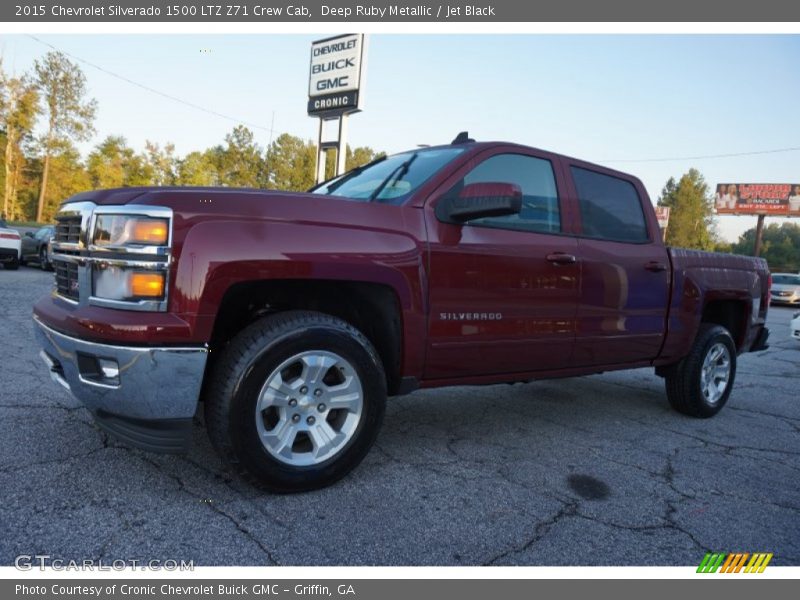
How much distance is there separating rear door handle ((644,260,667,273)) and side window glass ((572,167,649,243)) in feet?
0.68

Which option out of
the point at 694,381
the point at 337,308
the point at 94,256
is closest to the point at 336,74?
the point at 694,381

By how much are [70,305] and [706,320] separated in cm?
499

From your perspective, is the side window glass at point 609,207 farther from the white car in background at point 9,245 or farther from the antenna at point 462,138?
the white car in background at point 9,245

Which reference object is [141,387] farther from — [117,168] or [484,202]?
[117,168]

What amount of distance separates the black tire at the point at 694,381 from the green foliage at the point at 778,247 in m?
63.7

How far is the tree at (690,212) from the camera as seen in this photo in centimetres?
6244

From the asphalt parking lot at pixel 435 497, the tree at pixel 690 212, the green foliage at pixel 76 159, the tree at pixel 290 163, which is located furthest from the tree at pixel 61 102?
the tree at pixel 690 212

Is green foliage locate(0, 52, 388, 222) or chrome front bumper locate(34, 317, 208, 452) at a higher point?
green foliage locate(0, 52, 388, 222)

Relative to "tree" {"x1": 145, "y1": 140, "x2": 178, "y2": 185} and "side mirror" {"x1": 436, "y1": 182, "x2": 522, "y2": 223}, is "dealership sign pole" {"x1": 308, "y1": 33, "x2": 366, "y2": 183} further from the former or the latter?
"tree" {"x1": 145, "y1": 140, "x2": 178, "y2": 185}

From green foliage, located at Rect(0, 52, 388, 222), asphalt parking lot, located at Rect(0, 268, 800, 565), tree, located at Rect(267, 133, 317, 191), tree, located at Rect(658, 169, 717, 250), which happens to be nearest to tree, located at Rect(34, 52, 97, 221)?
green foliage, located at Rect(0, 52, 388, 222)

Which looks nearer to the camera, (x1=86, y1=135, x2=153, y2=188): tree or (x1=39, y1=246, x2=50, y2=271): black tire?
(x1=39, y1=246, x2=50, y2=271): black tire

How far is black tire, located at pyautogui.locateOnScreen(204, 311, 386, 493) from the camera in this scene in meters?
2.44

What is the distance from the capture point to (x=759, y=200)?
168 feet

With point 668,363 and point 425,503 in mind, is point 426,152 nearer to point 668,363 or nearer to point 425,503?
point 425,503
